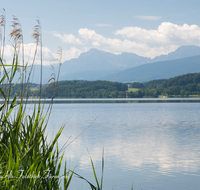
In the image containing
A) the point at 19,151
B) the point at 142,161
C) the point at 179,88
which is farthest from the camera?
the point at 179,88

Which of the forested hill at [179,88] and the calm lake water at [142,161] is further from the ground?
the forested hill at [179,88]

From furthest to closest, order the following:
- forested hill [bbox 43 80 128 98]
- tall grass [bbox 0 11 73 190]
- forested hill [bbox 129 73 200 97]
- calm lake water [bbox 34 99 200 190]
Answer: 1. forested hill [bbox 43 80 128 98]
2. forested hill [bbox 129 73 200 97]
3. calm lake water [bbox 34 99 200 190]
4. tall grass [bbox 0 11 73 190]

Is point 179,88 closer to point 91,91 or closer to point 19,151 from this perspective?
point 91,91

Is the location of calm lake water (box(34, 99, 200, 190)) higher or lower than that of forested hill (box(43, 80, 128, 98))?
lower

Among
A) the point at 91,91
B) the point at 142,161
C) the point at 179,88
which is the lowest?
the point at 142,161

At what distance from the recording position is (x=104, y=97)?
6722 inches

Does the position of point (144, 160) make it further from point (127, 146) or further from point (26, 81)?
point (26, 81)

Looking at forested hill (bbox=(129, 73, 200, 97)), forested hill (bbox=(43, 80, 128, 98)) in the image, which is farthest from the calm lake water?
forested hill (bbox=(43, 80, 128, 98))

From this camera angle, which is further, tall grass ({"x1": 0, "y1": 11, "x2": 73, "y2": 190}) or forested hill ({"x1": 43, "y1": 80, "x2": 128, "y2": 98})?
forested hill ({"x1": 43, "y1": 80, "x2": 128, "y2": 98})

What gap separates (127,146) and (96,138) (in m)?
4.40

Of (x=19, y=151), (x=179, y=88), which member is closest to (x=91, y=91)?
(x=179, y=88)

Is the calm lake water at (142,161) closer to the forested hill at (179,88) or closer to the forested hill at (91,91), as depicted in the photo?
the forested hill at (179,88)

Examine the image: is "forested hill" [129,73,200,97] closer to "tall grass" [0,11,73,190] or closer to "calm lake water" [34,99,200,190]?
"calm lake water" [34,99,200,190]

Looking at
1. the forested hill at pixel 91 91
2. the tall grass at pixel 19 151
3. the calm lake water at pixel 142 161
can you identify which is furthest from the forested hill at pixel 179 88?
the tall grass at pixel 19 151
